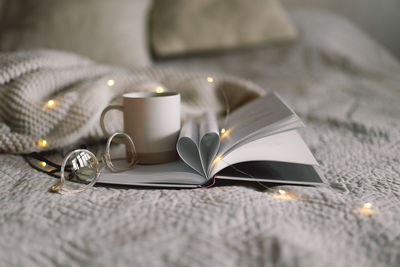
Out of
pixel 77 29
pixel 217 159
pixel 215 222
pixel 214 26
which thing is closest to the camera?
pixel 215 222

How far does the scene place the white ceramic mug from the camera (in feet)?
1.97

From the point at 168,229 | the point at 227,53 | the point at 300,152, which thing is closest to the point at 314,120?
the point at 300,152

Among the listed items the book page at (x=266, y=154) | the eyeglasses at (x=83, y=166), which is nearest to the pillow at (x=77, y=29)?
the eyeglasses at (x=83, y=166)

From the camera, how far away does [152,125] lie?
60cm

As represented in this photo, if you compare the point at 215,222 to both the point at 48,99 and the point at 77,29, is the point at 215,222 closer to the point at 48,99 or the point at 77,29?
the point at 48,99

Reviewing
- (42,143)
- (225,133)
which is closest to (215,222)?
(225,133)

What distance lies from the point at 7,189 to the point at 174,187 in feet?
0.83

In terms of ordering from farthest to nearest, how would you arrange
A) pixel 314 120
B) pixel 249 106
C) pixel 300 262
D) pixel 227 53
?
pixel 227 53, pixel 314 120, pixel 249 106, pixel 300 262

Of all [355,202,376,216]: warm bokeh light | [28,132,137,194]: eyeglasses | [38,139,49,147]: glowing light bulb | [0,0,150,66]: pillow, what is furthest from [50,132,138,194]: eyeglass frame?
[0,0,150,66]: pillow

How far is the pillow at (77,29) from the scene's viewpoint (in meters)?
1.31

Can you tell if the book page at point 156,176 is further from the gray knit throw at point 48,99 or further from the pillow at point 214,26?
the pillow at point 214,26

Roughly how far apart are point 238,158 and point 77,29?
105 cm

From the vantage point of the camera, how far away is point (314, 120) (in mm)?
937

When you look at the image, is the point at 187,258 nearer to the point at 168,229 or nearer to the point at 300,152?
the point at 168,229
